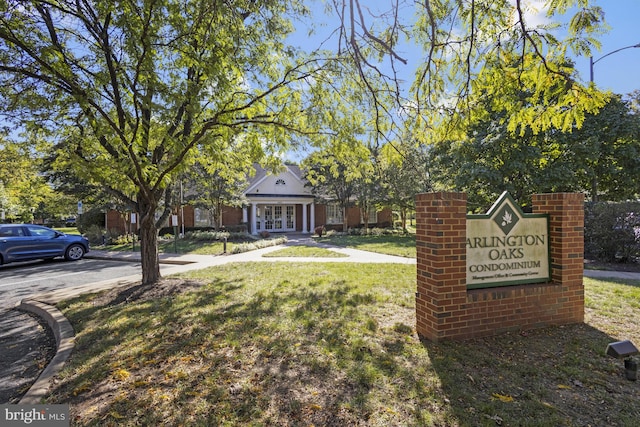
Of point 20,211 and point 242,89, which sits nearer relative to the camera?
point 242,89

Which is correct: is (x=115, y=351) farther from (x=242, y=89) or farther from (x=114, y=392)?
(x=242, y=89)

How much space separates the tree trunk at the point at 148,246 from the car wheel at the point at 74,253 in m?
7.69

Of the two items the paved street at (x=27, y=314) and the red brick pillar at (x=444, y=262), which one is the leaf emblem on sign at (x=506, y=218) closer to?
the red brick pillar at (x=444, y=262)

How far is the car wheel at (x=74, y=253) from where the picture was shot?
489 inches

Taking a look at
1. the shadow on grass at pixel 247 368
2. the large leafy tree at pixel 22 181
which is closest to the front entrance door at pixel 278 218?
the large leafy tree at pixel 22 181

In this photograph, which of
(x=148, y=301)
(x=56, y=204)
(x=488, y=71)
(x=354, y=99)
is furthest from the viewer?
(x=56, y=204)

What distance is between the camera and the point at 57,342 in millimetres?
4449

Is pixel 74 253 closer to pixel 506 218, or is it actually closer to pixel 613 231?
pixel 506 218

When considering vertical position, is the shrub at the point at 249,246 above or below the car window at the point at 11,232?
below

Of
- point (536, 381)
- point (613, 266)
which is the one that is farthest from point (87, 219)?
point (613, 266)

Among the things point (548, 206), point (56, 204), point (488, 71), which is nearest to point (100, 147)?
point (488, 71)

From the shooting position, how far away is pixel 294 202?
2545cm

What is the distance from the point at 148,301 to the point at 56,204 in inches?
947

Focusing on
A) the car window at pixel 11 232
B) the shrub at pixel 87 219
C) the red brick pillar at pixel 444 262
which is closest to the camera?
the red brick pillar at pixel 444 262
